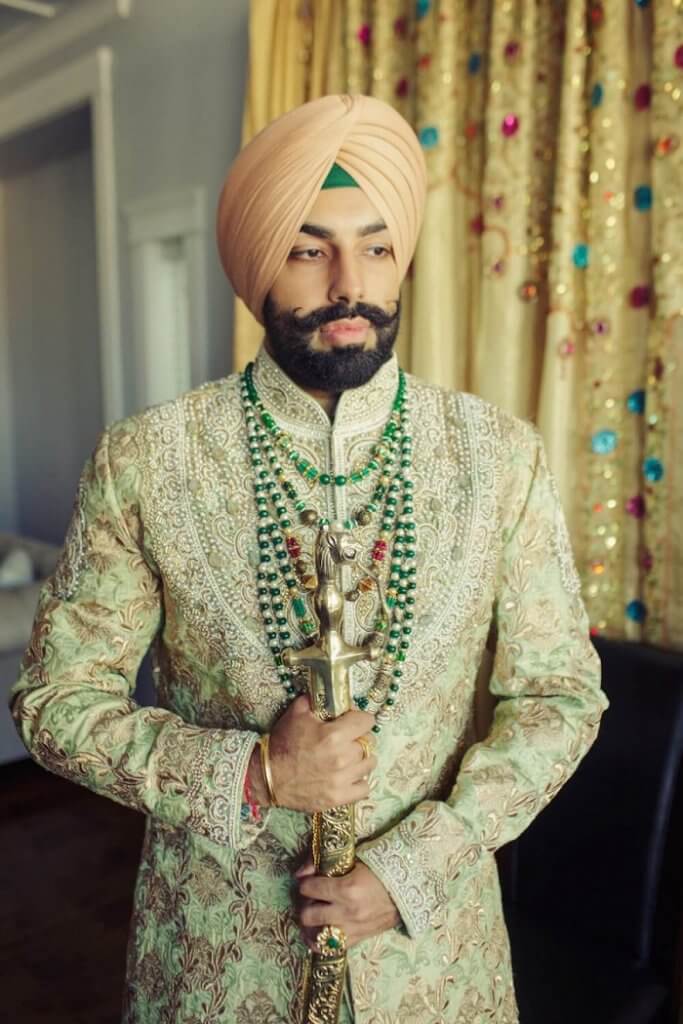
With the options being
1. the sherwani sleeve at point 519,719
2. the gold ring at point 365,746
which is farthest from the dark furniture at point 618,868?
the gold ring at point 365,746

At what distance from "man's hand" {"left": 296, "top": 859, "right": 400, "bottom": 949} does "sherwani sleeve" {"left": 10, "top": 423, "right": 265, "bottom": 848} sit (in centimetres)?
9

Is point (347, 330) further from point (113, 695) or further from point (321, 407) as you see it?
point (113, 695)

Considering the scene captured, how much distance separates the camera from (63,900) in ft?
8.89

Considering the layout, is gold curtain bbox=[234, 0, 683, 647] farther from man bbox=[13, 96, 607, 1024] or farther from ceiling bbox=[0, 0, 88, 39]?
ceiling bbox=[0, 0, 88, 39]

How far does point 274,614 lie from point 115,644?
19cm

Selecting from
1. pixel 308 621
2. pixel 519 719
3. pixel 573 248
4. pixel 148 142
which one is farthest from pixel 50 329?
pixel 519 719

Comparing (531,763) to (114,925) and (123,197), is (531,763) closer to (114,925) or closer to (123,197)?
(114,925)

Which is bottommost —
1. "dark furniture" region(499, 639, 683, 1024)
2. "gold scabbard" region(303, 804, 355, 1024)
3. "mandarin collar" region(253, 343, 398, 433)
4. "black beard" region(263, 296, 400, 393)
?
"dark furniture" region(499, 639, 683, 1024)

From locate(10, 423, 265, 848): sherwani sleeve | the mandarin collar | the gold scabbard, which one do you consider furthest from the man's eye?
the gold scabbard

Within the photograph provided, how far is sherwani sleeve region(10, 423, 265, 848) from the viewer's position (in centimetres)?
101

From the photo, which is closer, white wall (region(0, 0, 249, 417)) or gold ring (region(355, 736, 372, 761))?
gold ring (region(355, 736, 372, 761))

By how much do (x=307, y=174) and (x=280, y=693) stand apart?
606mm

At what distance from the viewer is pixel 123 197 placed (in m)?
3.53

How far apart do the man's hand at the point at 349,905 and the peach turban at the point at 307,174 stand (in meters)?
0.68
